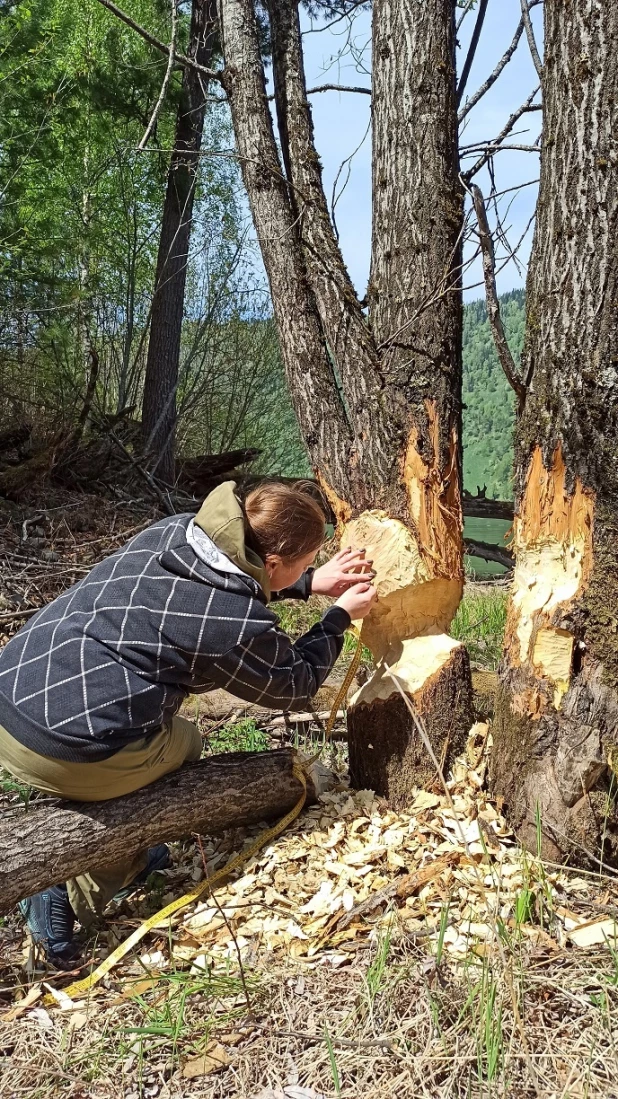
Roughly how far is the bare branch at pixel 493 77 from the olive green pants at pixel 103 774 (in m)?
2.38

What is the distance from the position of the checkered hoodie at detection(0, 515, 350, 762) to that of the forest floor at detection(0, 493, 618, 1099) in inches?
24.2

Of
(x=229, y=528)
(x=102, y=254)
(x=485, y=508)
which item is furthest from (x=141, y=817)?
(x=102, y=254)

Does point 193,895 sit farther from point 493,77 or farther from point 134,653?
point 493,77

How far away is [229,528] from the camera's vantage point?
2.20 metres

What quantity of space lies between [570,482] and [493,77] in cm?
175

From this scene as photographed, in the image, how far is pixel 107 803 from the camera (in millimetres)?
2344

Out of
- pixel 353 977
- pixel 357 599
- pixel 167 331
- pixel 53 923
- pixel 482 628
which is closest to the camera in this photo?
pixel 353 977

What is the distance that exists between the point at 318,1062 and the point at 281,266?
251 centimetres

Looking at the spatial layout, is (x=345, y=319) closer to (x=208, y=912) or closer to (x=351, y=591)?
(x=351, y=591)

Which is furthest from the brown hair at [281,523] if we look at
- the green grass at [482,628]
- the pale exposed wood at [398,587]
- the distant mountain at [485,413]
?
the green grass at [482,628]

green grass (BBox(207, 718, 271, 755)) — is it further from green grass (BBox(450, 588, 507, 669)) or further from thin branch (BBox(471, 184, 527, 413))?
thin branch (BBox(471, 184, 527, 413))

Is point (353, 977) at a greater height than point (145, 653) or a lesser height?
lesser

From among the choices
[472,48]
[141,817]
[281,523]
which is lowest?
[141,817]

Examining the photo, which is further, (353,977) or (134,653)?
(134,653)
